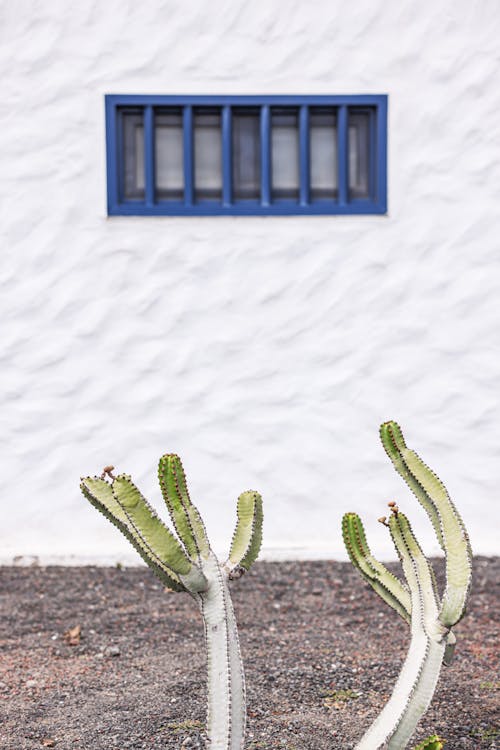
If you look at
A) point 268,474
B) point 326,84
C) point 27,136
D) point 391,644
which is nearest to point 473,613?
point 391,644

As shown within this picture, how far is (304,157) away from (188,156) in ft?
2.29

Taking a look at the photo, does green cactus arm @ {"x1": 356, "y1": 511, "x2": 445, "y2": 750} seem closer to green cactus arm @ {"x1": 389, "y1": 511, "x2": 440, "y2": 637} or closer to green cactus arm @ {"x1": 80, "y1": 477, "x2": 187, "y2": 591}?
green cactus arm @ {"x1": 389, "y1": 511, "x2": 440, "y2": 637}

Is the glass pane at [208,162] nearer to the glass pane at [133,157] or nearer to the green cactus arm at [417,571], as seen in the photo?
the glass pane at [133,157]

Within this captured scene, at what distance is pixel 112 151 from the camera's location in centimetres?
547

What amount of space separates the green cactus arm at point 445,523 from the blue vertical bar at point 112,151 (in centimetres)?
326

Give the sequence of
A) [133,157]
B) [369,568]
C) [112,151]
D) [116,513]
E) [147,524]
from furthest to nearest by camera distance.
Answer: [133,157] < [112,151] < [369,568] < [116,513] < [147,524]

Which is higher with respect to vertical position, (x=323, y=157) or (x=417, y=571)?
(x=323, y=157)

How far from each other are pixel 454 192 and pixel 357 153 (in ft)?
2.12

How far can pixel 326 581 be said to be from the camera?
524cm

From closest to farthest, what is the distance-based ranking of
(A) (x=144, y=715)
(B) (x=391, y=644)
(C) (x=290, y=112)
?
(A) (x=144, y=715), (B) (x=391, y=644), (C) (x=290, y=112)

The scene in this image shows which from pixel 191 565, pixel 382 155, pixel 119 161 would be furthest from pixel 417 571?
pixel 119 161

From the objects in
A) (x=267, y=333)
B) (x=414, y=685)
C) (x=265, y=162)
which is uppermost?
(x=265, y=162)

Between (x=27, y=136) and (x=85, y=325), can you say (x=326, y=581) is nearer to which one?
(x=85, y=325)

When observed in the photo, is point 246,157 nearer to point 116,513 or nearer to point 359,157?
point 359,157
